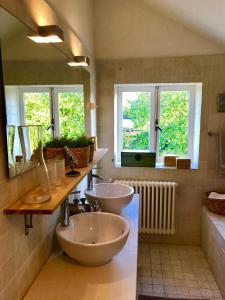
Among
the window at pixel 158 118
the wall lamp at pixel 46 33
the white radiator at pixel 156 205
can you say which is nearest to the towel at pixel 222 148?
the window at pixel 158 118

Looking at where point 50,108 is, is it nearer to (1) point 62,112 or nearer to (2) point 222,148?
(1) point 62,112

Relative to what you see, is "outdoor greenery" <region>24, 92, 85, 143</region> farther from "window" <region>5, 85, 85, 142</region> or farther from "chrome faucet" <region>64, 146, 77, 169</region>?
"chrome faucet" <region>64, 146, 77, 169</region>

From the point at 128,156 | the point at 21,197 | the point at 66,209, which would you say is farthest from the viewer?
the point at 128,156

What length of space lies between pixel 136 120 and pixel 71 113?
1288 millimetres

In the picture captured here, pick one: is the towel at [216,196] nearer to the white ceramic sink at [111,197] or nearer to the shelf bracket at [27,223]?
the white ceramic sink at [111,197]

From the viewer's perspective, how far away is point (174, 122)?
2852 mm

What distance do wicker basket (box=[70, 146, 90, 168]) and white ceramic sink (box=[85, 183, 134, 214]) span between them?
39 cm

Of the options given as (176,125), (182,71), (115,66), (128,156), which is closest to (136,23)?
(115,66)

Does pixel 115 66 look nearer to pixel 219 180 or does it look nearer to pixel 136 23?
pixel 136 23

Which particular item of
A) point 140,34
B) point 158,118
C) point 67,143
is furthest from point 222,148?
point 67,143

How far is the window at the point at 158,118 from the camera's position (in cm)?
280

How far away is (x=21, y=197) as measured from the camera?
1.03 meters

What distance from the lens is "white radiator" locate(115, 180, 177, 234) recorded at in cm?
270

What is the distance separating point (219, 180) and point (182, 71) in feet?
4.12
